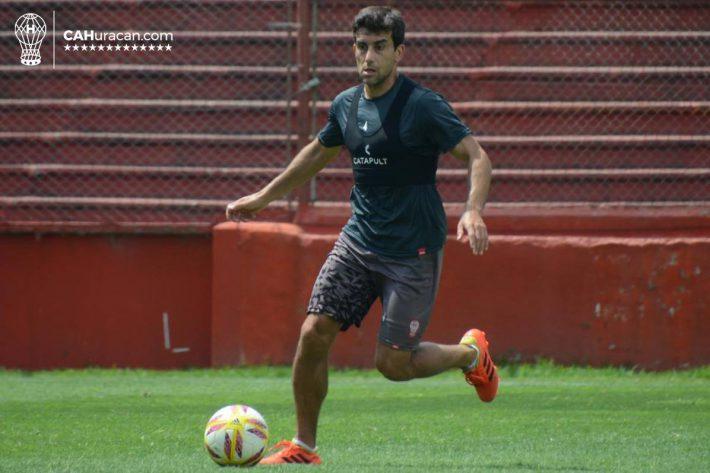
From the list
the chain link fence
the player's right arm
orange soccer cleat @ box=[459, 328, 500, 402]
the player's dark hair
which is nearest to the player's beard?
the player's dark hair

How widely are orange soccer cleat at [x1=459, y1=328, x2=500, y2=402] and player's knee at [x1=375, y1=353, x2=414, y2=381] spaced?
2.53 feet

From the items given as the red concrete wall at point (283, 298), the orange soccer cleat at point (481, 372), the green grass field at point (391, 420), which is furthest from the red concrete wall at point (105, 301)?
the orange soccer cleat at point (481, 372)

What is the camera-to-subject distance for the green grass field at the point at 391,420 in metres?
6.09

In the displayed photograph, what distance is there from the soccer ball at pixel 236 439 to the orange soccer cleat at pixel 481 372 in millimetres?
1725

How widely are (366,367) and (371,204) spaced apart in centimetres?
509

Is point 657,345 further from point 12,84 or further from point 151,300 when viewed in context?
point 12,84

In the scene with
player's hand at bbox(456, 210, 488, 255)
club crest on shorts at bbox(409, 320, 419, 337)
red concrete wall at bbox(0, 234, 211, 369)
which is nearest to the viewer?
player's hand at bbox(456, 210, 488, 255)

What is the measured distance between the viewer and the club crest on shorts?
254 inches

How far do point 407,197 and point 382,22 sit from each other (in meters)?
0.83

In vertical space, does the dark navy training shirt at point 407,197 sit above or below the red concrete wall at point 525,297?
above

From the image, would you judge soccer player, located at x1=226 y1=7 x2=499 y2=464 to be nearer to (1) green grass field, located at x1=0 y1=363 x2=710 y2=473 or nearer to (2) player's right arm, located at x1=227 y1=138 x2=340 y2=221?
(2) player's right arm, located at x1=227 y1=138 x2=340 y2=221

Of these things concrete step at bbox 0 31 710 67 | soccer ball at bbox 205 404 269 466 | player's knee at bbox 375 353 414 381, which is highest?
concrete step at bbox 0 31 710 67

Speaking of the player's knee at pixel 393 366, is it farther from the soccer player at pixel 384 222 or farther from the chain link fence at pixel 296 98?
the chain link fence at pixel 296 98

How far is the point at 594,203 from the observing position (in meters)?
11.6
